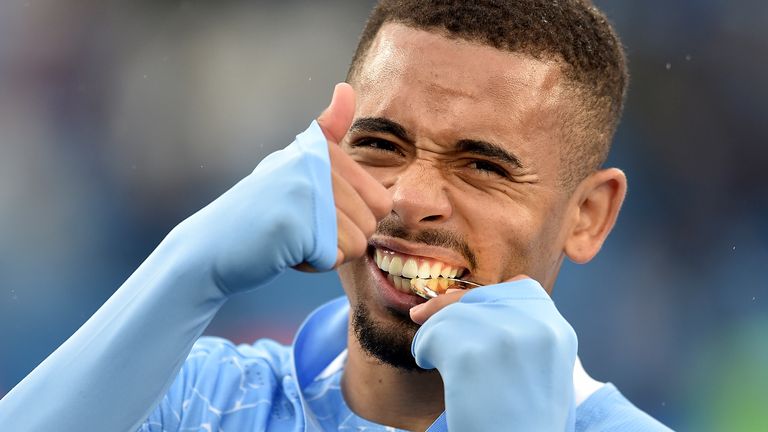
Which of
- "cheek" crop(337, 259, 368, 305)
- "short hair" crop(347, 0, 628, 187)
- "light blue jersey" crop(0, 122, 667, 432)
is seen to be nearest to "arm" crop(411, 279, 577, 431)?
"light blue jersey" crop(0, 122, 667, 432)

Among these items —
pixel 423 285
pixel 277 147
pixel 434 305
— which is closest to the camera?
pixel 434 305

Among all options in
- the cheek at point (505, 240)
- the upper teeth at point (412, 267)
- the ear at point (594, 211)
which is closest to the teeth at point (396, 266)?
the upper teeth at point (412, 267)

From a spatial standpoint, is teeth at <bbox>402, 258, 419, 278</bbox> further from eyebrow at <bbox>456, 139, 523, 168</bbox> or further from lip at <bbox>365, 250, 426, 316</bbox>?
eyebrow at <bbox>456, 139, 523, 168</bbox>

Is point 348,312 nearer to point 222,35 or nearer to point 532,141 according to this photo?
point 532,141

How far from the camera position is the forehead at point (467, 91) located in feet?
6.46

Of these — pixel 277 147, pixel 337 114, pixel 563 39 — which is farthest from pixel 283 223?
pixel 277 147

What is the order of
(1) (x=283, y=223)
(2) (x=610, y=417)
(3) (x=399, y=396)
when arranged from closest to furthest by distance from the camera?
(1) (x=283, y=223) < (2) (x=610, y=417) < (3) (x=399, y=396)

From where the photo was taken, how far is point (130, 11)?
168 inches

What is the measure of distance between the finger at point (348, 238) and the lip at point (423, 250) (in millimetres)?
373

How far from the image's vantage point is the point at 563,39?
6.86ft

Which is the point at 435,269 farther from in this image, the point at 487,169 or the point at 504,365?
the point at 504,365

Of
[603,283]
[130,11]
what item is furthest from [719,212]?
[130,11]

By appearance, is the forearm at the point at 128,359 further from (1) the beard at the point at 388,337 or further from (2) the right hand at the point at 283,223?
(1) the beard at the point at 388,337

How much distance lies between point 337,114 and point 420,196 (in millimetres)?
345
